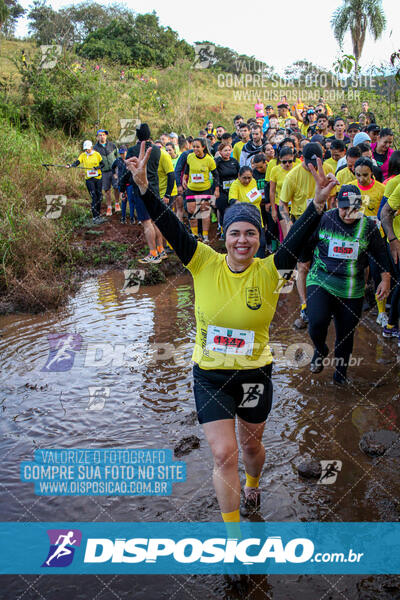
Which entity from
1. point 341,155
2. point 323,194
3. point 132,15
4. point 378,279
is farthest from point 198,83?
point 323,194

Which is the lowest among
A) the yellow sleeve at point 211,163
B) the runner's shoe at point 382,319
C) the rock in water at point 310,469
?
the rock in water at point 310,469

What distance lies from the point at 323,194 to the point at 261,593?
2299 millimetres

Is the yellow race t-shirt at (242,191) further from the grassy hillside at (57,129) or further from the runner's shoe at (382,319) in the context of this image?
the grassy hillside at (57,129)

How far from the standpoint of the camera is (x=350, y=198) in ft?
15.6

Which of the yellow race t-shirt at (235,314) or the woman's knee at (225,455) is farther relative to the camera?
the yellow race t-shirt at (235,314)

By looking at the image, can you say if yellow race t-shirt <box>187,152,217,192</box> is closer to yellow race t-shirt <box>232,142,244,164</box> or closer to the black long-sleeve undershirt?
yellow race t-shirt <box>232,142,244,164</box>

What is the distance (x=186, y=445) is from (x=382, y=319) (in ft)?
11.9

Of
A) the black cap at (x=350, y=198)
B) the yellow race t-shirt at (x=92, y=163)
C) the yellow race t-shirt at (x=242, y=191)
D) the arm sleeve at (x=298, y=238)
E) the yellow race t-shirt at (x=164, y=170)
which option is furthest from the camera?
the yellow race t-shirt at (x=92, y=163)

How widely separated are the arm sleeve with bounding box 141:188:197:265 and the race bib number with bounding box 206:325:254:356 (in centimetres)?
48

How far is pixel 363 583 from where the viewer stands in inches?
116

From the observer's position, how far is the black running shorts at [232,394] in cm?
303

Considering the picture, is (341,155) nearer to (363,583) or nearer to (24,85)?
(363,583)

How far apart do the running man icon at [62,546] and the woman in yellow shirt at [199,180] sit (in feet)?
26.7

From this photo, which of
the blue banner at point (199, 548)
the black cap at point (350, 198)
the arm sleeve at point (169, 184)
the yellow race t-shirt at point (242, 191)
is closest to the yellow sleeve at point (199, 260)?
the blue banner at point (199, 548)
